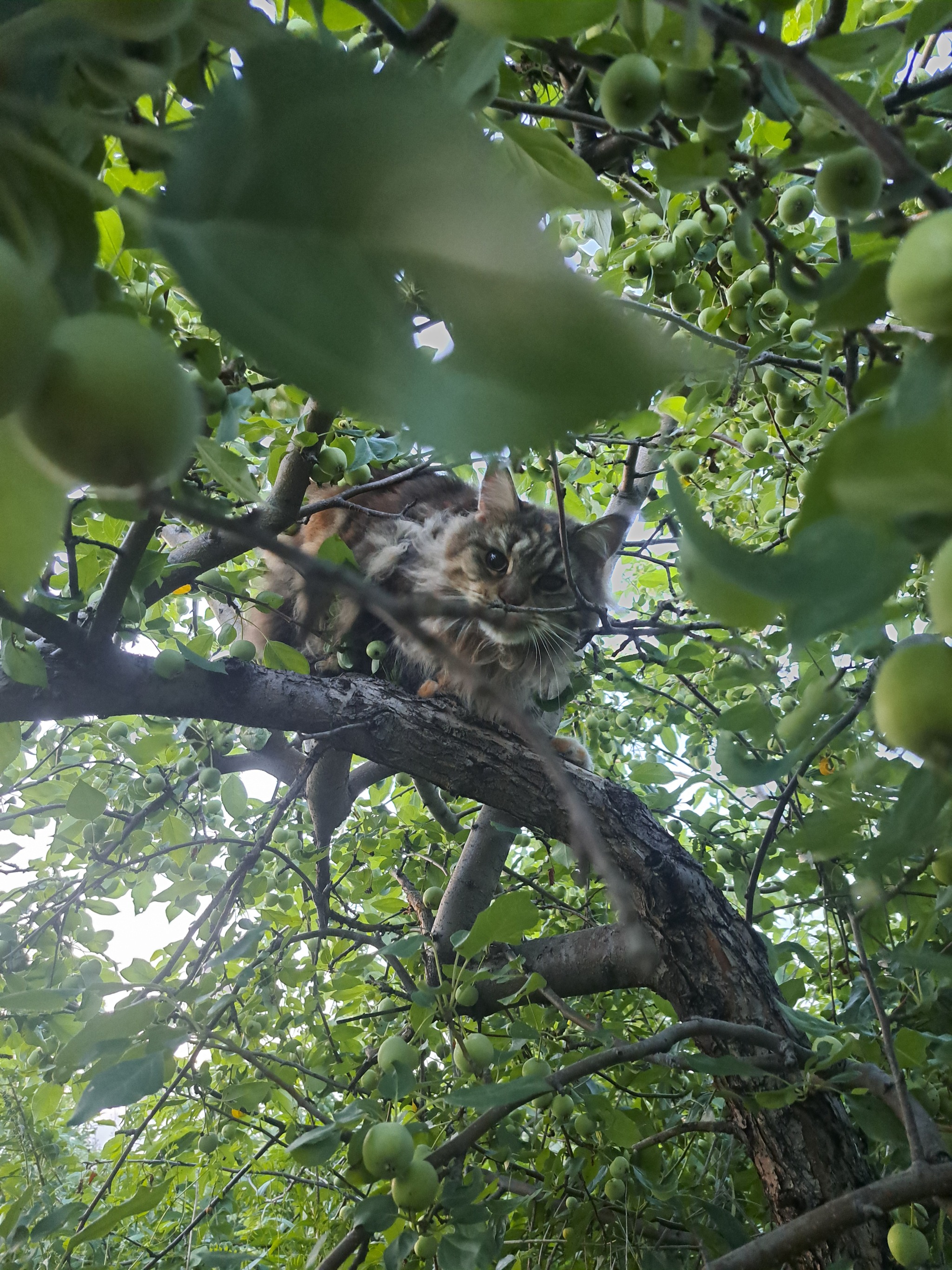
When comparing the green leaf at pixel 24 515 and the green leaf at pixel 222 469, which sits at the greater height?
the green leaf at pixel 222 469

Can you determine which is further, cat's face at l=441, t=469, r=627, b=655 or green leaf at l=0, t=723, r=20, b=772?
cat's face at l=441, t=469, r=627, b=655

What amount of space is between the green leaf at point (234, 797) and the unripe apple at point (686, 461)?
1101mm

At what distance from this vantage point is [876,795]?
748 millimetres

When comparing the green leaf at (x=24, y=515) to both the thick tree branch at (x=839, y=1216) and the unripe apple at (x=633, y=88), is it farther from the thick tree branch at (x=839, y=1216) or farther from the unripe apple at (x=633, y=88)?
the thick tree branch at (x=839, y=1216)

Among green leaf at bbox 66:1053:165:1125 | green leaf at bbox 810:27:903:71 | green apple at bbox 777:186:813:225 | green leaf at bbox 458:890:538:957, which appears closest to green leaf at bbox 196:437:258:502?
green leaf at bbox 810:27:903:71

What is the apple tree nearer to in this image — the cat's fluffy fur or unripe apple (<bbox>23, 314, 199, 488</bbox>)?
unripe apple (<bbox>23, 314, 199, 488</bbox>)

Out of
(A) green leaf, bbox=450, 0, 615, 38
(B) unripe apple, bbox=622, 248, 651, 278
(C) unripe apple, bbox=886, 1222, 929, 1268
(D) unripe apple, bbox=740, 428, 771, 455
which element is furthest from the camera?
(D) unripe apple, bbox=740, 428, 771, 455

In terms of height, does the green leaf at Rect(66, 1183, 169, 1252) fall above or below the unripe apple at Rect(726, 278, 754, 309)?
below

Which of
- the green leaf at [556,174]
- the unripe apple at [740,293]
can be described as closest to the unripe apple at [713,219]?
the unripe apple at [740,293]

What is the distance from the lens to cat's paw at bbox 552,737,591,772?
2291mm

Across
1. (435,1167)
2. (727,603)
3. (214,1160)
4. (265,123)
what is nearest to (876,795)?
(727,603)

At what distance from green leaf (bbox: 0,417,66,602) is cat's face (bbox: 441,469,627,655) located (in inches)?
77.2

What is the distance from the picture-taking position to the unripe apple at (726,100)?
1.39 feet

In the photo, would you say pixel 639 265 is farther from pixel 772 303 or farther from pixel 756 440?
pixel 756 440
